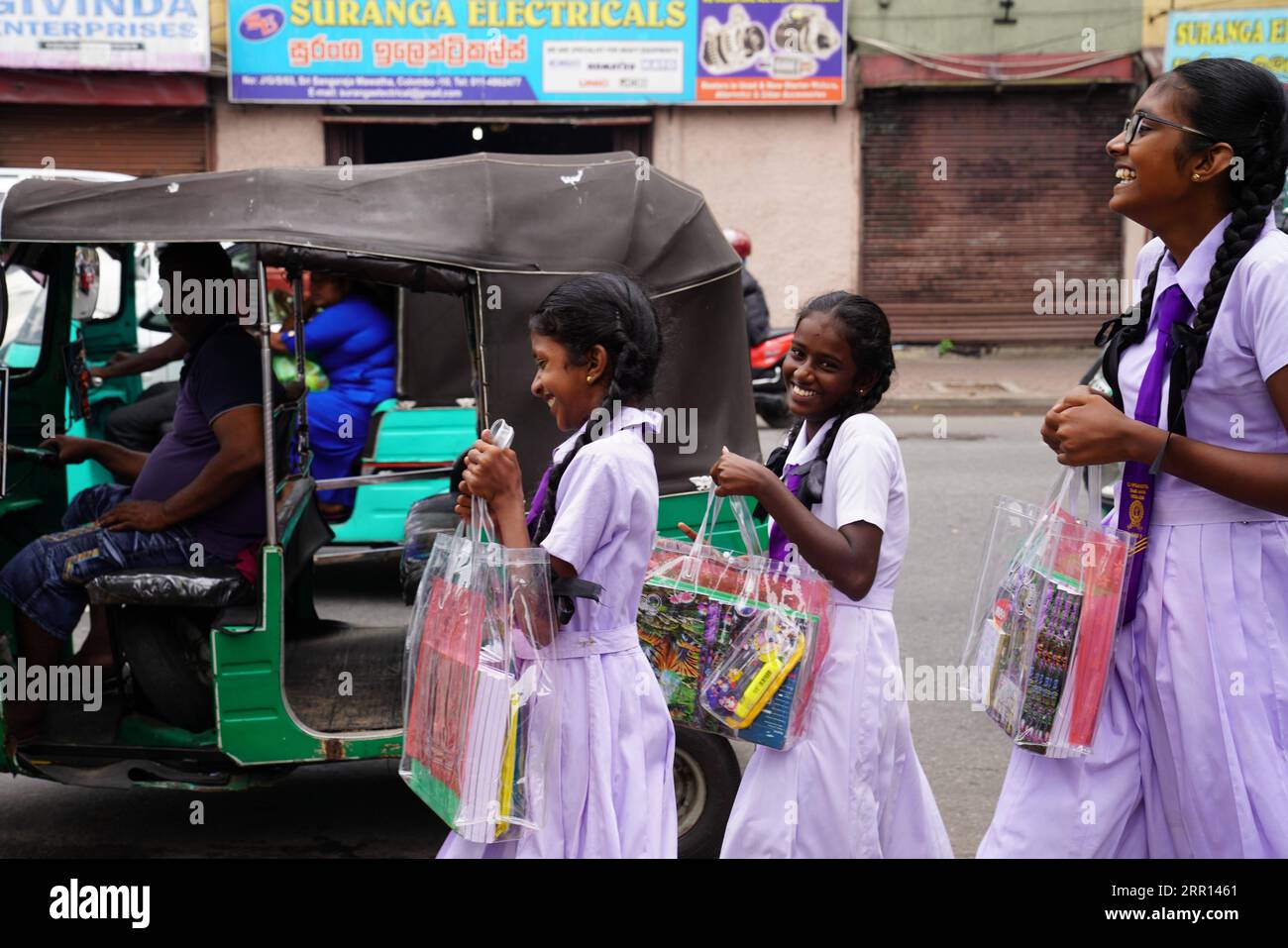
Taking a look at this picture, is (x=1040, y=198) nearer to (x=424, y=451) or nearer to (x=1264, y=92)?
(x=424, y=451)

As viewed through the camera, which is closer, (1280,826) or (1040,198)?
(1280,826)

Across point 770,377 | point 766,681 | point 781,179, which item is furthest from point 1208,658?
point 781,179

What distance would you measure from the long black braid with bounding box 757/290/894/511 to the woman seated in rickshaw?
446cm

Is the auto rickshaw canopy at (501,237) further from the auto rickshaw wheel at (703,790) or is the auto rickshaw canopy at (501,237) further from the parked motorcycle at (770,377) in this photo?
the parked motorcycle at (770,377)

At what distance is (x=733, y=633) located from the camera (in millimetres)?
3057

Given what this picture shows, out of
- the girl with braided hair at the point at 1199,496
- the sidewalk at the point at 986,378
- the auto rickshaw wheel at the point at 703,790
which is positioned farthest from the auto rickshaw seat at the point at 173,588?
the sidewalk at the point at 986,378

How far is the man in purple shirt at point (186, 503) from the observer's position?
4.34m

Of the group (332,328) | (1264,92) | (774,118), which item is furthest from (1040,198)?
(1264,92)

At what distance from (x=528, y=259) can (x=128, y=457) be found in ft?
5.64

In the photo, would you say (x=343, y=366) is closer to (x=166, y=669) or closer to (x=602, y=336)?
(x=166, y=669)

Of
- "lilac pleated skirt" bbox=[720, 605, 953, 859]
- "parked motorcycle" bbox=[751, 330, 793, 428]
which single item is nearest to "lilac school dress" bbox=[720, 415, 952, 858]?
"lilac pleated skirt" bbox=[720, 605, 953, 859]

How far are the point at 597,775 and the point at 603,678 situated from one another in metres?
0.19
